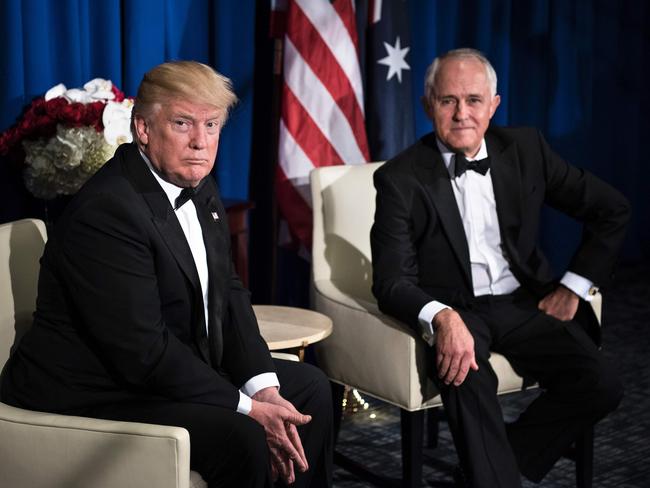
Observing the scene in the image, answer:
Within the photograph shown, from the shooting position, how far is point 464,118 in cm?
346

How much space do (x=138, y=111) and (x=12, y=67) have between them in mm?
1382

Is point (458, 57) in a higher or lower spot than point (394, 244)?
higher

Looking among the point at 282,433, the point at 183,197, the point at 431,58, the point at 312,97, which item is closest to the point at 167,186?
the point at 183,197

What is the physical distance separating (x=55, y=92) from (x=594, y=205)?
1.84 m

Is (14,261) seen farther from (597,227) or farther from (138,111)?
(597,227)

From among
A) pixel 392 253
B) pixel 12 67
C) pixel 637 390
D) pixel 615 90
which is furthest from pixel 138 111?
pixel 615 90

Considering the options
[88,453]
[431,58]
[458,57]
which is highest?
[458,57]

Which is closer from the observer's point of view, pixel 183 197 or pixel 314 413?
pixel 183 197

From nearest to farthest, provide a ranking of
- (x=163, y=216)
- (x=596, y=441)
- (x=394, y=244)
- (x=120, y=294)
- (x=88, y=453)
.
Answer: (x=88, y=453) < (x=120, y=294) < (x=163, y=216) < (x=394, y=244) < (x=596, y=441)

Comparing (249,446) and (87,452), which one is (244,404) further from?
(87,452)

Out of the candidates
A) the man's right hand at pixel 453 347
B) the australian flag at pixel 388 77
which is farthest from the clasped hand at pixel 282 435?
the australian flag at pixel 388 77

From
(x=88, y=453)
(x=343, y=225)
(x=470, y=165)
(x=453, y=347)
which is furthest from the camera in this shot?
(x=343, y=225)

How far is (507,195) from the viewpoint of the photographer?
3.56 meters

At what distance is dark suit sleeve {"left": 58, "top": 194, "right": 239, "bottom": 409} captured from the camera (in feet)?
8.09
